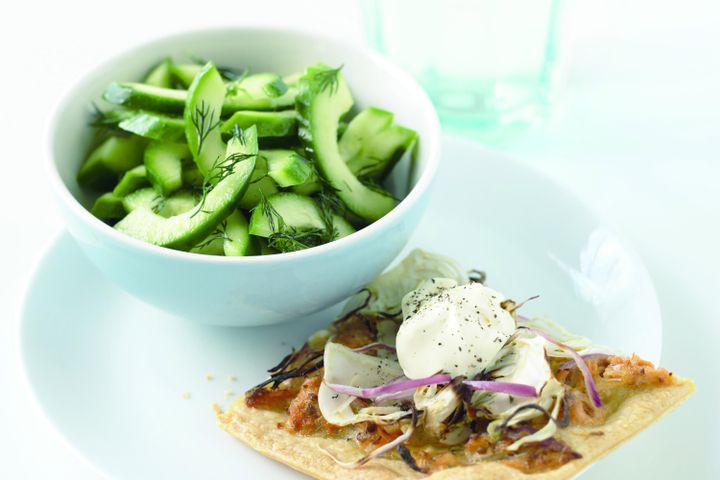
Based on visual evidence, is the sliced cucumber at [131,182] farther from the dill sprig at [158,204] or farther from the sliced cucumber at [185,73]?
the sliced cucumber at [185,73]

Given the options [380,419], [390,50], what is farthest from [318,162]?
[390,50]

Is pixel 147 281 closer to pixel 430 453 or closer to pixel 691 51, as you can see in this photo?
pixel 430 453

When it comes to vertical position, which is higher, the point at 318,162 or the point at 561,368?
the point at 318,162

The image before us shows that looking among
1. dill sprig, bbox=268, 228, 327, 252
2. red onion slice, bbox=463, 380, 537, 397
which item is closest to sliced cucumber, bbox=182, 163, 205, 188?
dill sprig, bbox=268, 228, 327, 252

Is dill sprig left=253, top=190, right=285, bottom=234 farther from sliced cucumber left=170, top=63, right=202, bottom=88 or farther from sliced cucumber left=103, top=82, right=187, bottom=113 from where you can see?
sliced cucumber left=170, top=63, right=202, bottom=88

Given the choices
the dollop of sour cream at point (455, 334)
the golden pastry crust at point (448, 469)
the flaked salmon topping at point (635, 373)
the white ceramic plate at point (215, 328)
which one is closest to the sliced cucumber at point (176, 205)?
the white ceramic plate at point (215, 328)

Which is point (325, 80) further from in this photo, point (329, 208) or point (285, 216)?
point (285, 216)
